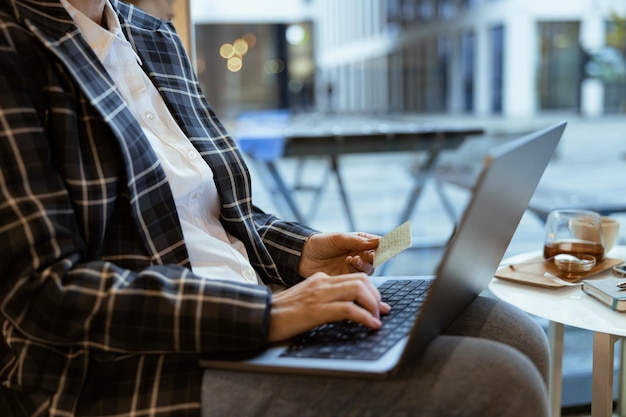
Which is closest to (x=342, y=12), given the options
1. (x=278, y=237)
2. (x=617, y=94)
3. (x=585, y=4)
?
(x=585, y=4)

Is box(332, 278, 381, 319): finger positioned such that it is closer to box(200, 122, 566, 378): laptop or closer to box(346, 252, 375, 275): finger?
box(200, 122, 566, 378): laptop

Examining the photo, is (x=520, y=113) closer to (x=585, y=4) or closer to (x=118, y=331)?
(x=585, y=4)

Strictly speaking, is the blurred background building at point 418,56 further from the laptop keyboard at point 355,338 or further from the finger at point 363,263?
the laptop keyboard at point 355,338

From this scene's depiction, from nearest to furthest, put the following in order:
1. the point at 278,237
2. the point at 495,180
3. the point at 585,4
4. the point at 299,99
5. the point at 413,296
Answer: the point at 495,180 → the point at 413,296 → the point at 278,237 → the point at 299,99 → the point at 585,4

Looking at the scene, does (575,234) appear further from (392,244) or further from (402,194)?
(402,194)

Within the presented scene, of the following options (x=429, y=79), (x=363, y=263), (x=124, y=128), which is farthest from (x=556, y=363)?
(x=429, y=79)

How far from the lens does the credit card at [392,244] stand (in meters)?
1.08

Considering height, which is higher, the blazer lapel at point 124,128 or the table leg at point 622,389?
the blazer lapel at point 124,128

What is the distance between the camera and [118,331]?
33.7 inches

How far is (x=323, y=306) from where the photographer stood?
89 cm

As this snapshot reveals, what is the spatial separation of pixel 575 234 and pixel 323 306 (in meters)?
0.80

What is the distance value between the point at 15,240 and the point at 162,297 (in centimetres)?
19

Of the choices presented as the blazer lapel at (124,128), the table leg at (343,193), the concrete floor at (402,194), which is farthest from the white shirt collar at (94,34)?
the table leg at (343,193)

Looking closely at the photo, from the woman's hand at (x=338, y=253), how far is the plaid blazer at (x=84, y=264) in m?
0.33
